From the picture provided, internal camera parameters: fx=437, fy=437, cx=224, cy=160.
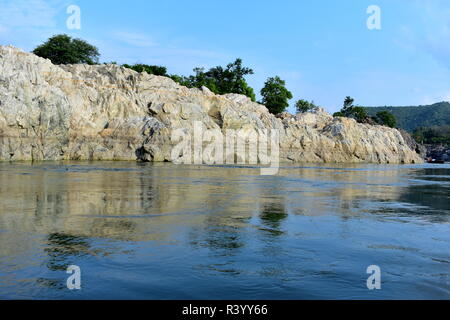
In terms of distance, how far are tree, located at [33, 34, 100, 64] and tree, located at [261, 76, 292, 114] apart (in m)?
44.6

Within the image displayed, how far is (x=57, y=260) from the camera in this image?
633 centimetres

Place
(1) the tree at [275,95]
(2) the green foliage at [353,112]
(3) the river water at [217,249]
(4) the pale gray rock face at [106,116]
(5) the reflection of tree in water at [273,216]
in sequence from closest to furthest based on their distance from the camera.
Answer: (3) the river water at [217,249] → (5) the reflection of tree in water at [273,216] → (4) the pale gray rock face at [106,116] → (1) the tree at [275,95] → (2) the green foliage at [353,112]

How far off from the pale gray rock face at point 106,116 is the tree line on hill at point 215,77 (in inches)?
940

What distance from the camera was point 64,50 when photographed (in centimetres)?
9162

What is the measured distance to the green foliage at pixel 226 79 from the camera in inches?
4326

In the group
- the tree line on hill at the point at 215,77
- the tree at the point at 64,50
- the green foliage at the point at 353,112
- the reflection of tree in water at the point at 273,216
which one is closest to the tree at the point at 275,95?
the tree line on hill at the point at 215,77

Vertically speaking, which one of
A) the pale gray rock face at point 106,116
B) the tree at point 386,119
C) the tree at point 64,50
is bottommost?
the pale gray rock face at point 106,116

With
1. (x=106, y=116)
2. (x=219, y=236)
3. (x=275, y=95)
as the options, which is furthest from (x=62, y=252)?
(x=275, y=95)

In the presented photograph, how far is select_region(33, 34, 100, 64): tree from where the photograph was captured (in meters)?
91.0

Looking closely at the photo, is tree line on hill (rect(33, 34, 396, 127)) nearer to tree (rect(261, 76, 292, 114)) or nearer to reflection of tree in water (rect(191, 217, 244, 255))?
tree (rect(261, 76, 292, 114))

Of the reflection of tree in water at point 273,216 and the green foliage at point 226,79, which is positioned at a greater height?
the green foliage at point 226,79

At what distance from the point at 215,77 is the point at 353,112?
4705 cm

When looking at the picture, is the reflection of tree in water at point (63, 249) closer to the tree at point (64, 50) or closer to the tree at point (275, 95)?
the tree at point (64, 50)

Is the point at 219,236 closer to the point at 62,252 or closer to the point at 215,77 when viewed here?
the point at 62,252
